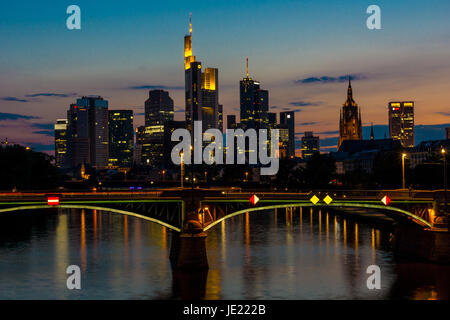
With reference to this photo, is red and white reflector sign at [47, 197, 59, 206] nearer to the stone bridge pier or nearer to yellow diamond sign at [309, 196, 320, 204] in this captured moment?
the stone bridge pier

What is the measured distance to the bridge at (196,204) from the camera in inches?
2970

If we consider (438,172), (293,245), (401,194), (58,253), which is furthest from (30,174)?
(401,194)

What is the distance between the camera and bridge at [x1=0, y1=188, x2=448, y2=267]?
247ft

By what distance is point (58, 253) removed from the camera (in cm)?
9150

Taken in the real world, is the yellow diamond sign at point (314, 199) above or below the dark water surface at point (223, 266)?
above

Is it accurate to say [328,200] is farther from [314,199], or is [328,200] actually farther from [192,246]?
[192,246]

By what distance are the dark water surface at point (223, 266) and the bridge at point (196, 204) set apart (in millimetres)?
4597

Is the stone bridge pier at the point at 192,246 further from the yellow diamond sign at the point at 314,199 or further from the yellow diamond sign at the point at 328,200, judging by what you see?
the yellow diamond sign at the point at 328,200

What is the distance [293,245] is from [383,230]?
82.4 feet

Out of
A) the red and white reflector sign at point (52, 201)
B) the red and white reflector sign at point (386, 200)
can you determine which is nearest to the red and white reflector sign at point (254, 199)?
the red and white reflector sign at point (386, 200)

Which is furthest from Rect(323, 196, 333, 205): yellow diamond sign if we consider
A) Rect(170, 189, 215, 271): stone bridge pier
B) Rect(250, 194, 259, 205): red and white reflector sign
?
Rect(170, 189, 215, 271): stone bridge pier

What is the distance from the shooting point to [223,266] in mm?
78875

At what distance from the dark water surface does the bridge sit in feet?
15.1

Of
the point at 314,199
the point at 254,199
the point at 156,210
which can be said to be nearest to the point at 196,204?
the point at 156,210
